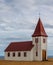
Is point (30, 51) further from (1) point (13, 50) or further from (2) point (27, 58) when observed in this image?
(1) point (13, 50)

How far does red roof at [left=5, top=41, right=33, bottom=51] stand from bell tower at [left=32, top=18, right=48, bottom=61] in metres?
1.53

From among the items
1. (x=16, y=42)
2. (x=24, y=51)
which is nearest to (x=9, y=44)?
(x=16, y=42)

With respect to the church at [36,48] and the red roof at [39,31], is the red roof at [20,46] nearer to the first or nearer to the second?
the church at [36,48]

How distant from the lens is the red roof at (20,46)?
57.0m

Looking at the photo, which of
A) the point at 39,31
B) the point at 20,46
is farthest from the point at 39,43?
the point at 20,46

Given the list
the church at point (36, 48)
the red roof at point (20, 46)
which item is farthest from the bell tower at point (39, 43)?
the red roof at point (20, 46)

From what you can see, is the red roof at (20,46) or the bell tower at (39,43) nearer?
the bell tower at (39,43)

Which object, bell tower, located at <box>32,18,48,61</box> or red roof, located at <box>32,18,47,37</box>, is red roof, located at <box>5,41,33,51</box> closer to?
bell tower, located at <box>32,18,48,61</box>

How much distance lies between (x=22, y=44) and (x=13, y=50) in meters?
2.60

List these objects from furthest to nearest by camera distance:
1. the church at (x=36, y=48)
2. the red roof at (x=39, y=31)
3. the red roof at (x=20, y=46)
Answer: the red roof at (x=20, y=46) → the red roof at (x=39, y=31) → the church at (x=36, y=48)

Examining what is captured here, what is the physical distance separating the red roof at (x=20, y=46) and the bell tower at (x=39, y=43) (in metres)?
1.53

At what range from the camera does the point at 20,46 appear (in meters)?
59.5

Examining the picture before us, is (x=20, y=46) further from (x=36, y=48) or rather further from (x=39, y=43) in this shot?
(x=39, y=43)

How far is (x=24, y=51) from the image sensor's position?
5697cm
